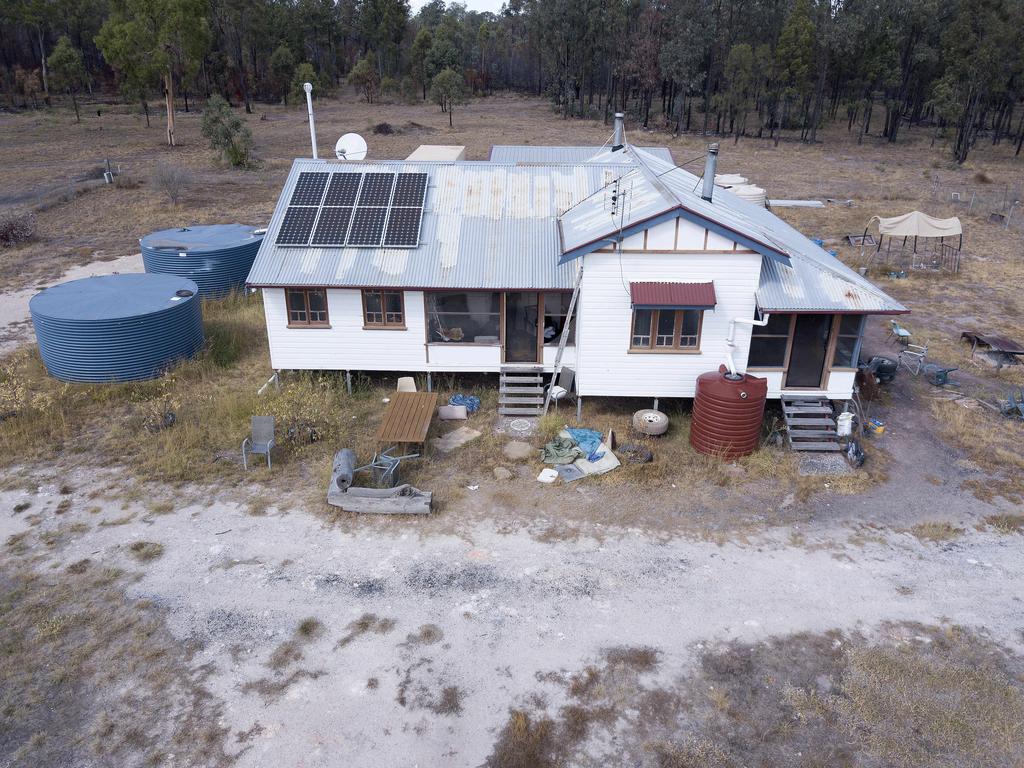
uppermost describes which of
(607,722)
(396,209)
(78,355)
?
(396,209)

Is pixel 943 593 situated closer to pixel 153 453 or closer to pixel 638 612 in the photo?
pixel 638 612

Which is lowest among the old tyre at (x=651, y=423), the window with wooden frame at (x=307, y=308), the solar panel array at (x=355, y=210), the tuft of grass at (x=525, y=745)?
the tuft of grass at (x=525, y=745)

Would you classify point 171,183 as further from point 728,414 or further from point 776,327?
point 728,414

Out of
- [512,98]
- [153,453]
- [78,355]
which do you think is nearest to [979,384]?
[153,453]

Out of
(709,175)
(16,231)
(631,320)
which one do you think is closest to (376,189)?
(631,320)

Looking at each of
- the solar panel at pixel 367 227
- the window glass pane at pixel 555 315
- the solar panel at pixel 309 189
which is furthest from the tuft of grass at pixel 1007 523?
the solar panel at pixel 309 189

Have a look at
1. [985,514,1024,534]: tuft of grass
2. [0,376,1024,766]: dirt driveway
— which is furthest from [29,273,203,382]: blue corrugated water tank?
[985,514,1024,534]: tuft of grass

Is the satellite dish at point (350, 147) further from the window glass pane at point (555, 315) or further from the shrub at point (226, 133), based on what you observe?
the shrub at point (226, 133)

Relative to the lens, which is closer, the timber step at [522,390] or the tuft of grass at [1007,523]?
the tuft of grass at [1007,523]
